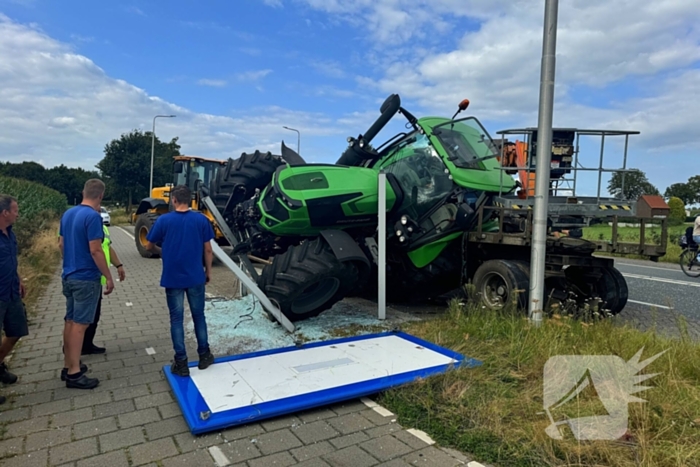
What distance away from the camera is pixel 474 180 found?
6.46 m

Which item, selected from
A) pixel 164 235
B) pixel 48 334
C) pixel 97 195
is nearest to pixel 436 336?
pixel 164 235

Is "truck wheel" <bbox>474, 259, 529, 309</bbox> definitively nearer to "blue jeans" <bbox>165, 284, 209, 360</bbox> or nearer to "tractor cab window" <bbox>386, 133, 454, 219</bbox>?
"tractor cab window" <bbox>386, 133, 454, 219</bbox>

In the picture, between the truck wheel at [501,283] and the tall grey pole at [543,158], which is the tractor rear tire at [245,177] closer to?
the truck wheel at [501,283]

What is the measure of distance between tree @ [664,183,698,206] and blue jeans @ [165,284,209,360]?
80.1 metres

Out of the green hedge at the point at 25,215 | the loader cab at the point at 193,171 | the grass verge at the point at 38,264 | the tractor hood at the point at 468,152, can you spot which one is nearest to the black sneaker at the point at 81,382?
the grass verge at the point at 38,264

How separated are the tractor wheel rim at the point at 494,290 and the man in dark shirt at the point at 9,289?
4735 mm

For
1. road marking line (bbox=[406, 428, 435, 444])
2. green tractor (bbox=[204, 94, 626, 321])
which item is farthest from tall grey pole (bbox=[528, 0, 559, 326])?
road marking line (bbox=[406, 428, 435, 444])

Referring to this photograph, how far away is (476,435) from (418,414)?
1.60 ft

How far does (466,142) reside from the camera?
6.96 metres

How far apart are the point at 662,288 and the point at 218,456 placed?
987 cm

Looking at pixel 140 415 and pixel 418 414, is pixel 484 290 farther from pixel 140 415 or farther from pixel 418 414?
pixel 140 415

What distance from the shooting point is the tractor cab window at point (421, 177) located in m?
6.40

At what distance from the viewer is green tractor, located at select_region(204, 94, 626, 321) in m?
5.81

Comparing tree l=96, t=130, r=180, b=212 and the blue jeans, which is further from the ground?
tree l=96, t=130, r=180, b=212
